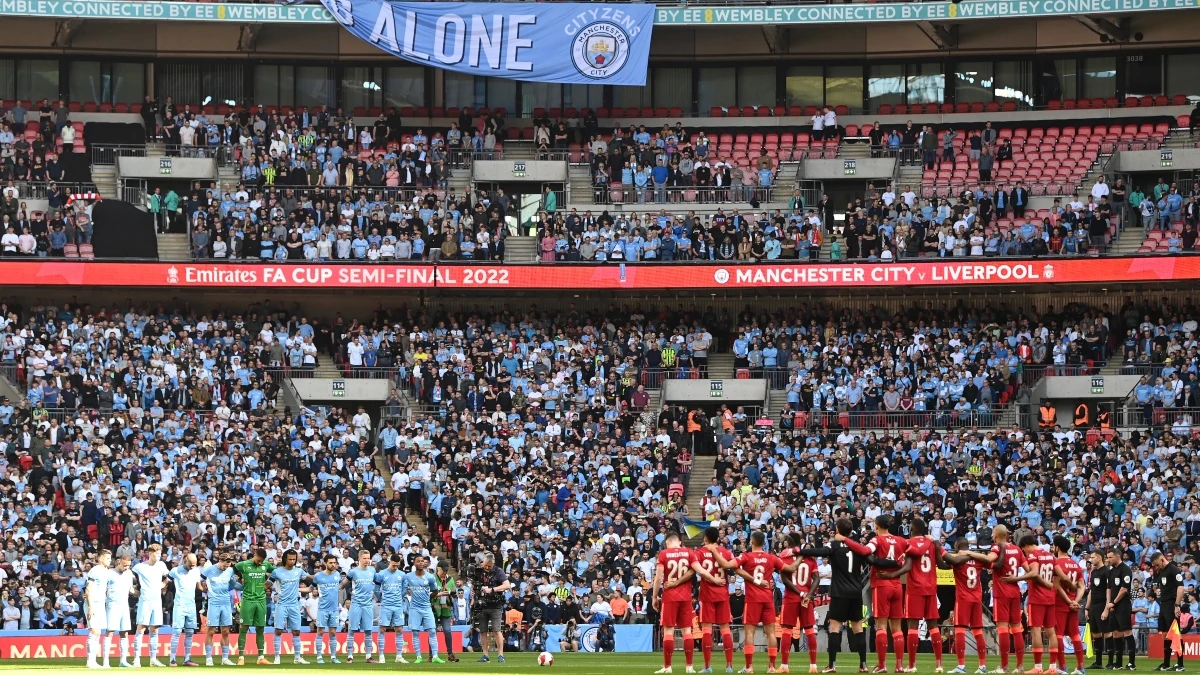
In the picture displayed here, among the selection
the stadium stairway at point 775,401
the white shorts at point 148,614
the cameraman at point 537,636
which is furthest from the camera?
the stadium stairway at point 775,401

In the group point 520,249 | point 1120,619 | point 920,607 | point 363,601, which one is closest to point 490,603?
point 363,601

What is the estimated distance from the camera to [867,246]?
1754 inches

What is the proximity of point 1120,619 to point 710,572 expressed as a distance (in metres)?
7.40

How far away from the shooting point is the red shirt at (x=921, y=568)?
21062 millimetres

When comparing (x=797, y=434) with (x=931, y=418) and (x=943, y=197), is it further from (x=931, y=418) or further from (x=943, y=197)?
(x=943, y=197)

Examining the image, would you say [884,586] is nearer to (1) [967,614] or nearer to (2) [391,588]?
(1) [967,614]

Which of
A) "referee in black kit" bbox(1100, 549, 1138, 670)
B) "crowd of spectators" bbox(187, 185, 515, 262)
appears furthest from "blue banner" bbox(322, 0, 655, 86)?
"referee in black kit" bbox(1100, 549, 1138, 670)

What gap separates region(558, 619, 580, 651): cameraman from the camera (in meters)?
31.8

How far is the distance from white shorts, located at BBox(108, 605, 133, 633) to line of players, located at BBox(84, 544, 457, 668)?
14 millimetres

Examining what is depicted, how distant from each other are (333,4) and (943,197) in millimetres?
16342

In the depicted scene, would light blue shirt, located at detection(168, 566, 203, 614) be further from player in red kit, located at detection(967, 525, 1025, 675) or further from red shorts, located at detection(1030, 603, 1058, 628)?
red shorts, located at detection(1030, 603, 1058, 628)

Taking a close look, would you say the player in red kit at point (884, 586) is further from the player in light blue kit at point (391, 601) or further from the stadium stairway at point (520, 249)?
the stadium stairway at point (520, 249)

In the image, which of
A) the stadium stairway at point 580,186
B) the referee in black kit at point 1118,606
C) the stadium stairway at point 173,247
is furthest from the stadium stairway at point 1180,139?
the stadium stairway at point 173,247

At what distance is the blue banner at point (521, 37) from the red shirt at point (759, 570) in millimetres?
26808
